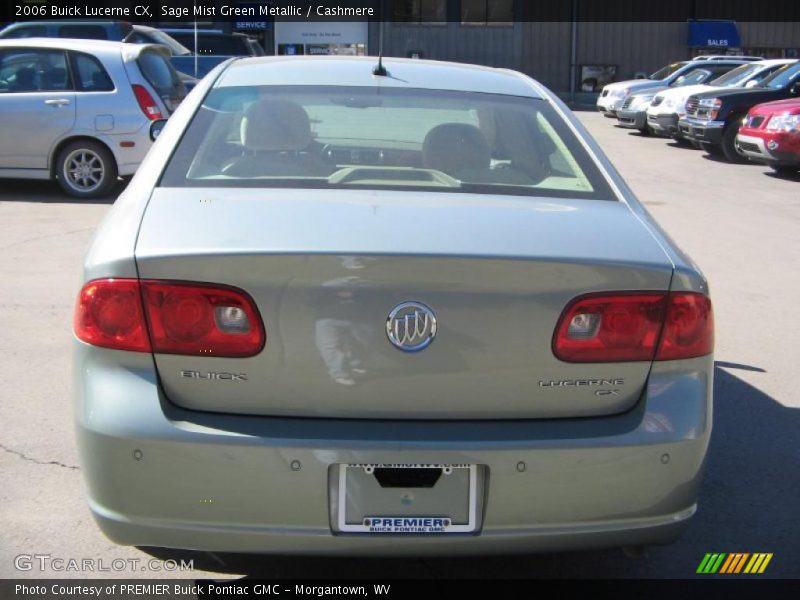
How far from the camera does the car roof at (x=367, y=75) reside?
12.4ft

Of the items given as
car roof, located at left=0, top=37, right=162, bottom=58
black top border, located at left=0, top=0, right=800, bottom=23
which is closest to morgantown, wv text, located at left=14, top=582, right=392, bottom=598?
car roof, located at left=0, top=37, right=162, bottom=58

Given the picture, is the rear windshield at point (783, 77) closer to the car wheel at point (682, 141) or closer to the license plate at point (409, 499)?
the car wheel at point (682, 141)

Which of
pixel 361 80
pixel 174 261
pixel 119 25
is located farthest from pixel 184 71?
pixel 174 261

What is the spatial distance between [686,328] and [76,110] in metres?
9.23

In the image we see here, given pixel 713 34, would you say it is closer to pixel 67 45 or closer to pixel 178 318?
pixel 67 45

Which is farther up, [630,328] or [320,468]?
[630,328]

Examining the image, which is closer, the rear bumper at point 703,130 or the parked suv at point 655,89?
the rear bumper at point 703,130

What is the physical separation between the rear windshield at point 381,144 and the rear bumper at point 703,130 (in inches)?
536

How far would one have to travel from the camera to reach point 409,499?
261cm

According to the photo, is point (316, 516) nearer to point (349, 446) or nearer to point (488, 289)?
point (349, 446)

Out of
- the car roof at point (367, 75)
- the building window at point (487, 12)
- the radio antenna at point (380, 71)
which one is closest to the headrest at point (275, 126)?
→ the car roof at point (367, 75)

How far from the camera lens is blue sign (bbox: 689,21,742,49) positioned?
136 feet

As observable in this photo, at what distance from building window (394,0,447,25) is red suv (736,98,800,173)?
29473mm

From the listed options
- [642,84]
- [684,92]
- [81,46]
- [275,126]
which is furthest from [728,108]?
[275,126]
